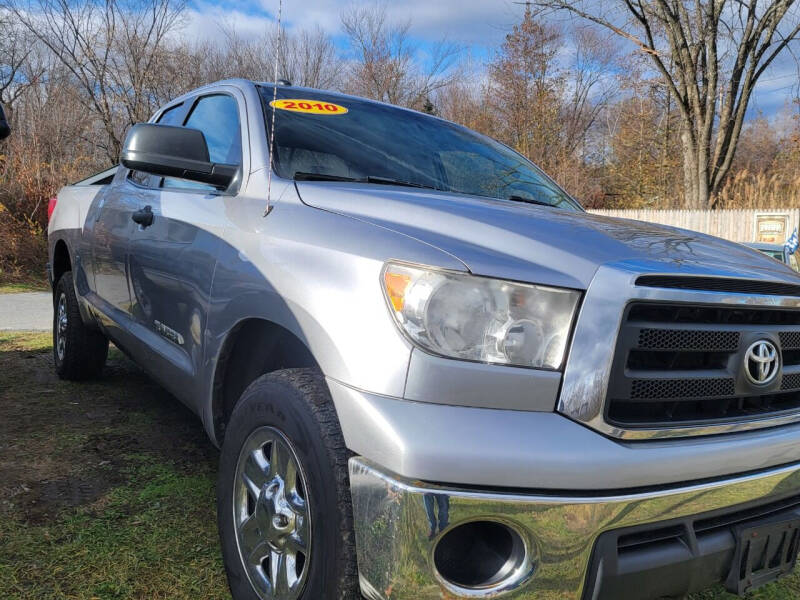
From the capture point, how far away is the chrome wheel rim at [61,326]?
4.41 metres

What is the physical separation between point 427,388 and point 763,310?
95 centimetres

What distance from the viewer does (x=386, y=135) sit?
2.79m

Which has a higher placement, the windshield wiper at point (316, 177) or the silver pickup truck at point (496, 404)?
the windshield wiper at point (316, 177)

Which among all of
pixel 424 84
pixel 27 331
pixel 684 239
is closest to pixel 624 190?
pixel 424 84

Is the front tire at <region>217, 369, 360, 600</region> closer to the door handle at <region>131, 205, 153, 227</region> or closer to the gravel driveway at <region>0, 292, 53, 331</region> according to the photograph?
the door handle at <region>131, 205, 153, 227</region>

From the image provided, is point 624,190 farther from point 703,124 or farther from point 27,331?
point 27,331

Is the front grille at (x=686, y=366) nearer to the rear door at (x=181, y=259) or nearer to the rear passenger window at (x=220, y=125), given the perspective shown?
the rear door at (x=181, y=259)

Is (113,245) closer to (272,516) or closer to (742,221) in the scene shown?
(272,516)

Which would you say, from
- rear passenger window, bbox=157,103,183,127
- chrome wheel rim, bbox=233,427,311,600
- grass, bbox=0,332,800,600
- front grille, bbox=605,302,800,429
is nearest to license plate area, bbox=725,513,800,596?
front grille, bbox=605,302,800,429

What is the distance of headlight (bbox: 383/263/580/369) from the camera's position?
1457 millimetres

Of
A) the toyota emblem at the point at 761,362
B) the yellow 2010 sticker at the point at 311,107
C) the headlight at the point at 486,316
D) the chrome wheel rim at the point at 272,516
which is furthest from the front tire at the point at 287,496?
the yellow 2010 sticker at the point at 311,107

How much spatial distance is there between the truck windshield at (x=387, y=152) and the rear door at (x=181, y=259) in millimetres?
234

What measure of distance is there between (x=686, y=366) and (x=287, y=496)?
1.05 m

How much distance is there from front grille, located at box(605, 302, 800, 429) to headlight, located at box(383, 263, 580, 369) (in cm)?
15
